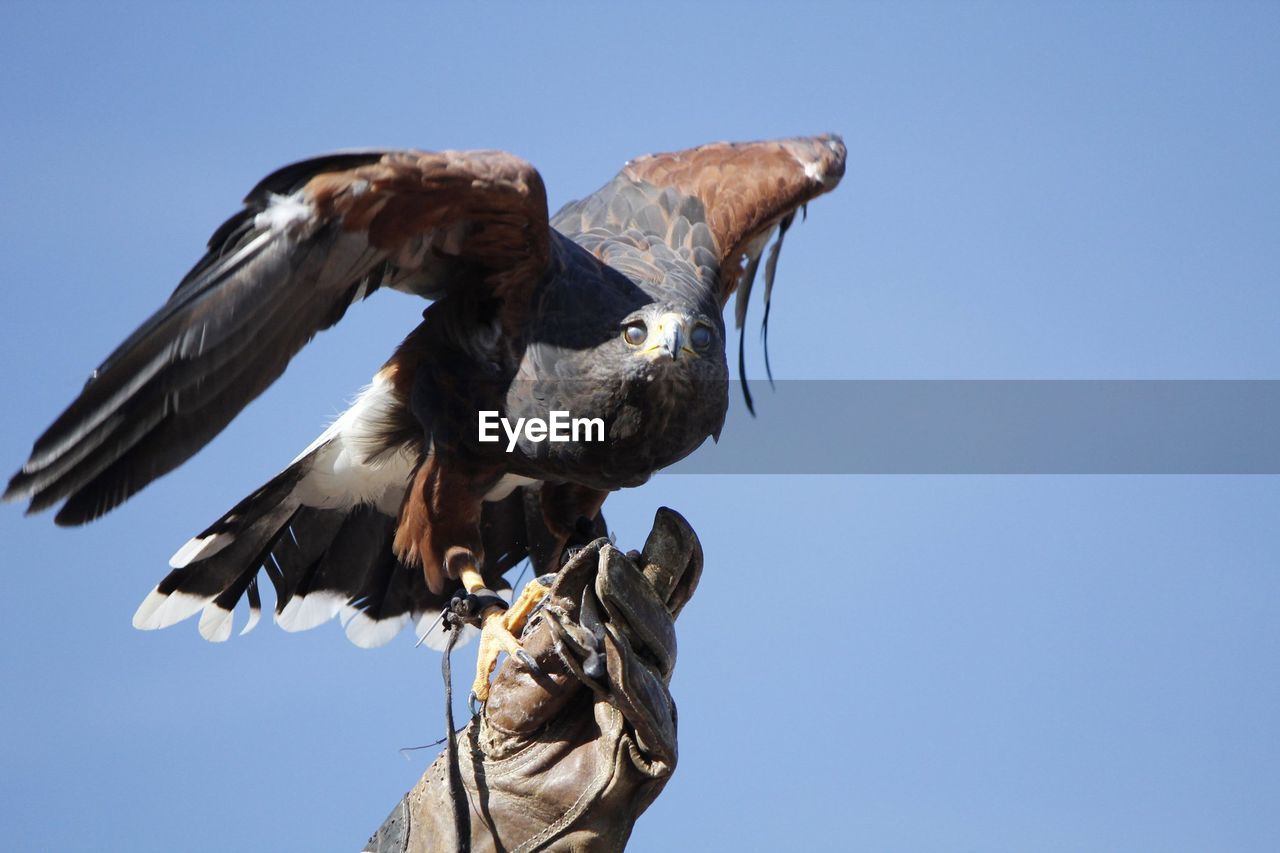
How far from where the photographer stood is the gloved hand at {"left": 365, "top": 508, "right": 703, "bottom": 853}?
15.3 feet

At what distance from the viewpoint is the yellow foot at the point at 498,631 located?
5.37 m

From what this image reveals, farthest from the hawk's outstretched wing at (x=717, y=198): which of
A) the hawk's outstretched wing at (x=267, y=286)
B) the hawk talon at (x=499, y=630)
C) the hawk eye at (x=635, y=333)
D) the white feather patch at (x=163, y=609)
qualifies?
the white feather patch at (x=163, y=609)

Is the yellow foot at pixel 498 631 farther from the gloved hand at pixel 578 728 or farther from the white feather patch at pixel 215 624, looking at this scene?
the white feather patch at pixel 215 624

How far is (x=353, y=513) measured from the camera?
6.61m

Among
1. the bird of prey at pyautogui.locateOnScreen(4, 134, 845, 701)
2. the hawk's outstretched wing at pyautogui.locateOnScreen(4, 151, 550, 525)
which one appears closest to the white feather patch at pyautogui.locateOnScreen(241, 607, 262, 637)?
the bird of prey at pyautogui.locateOnScreen(4, 134, 845, 701)

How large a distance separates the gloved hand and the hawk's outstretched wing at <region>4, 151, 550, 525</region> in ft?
3.54

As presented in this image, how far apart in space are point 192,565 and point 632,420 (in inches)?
76.3

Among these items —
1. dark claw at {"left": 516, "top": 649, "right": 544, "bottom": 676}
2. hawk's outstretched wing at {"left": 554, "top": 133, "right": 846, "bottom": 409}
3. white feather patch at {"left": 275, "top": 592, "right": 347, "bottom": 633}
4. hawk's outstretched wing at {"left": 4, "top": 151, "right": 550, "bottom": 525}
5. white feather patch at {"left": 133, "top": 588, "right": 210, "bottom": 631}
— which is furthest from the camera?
white feather patch at {"left": 275, "top": 592, "right": 347, "bottom": 633}

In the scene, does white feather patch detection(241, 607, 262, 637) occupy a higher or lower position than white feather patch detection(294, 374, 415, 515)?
lower

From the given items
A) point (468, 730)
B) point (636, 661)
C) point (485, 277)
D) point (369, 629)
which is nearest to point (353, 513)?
point (369, 629)

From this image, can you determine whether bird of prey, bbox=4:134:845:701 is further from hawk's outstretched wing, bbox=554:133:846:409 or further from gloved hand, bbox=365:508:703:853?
gloved hand, bbox=365:508:703:853

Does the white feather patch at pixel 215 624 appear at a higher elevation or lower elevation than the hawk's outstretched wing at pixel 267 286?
lower

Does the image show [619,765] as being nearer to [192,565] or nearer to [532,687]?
[532,687]

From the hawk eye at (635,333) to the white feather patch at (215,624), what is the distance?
2.00 m
